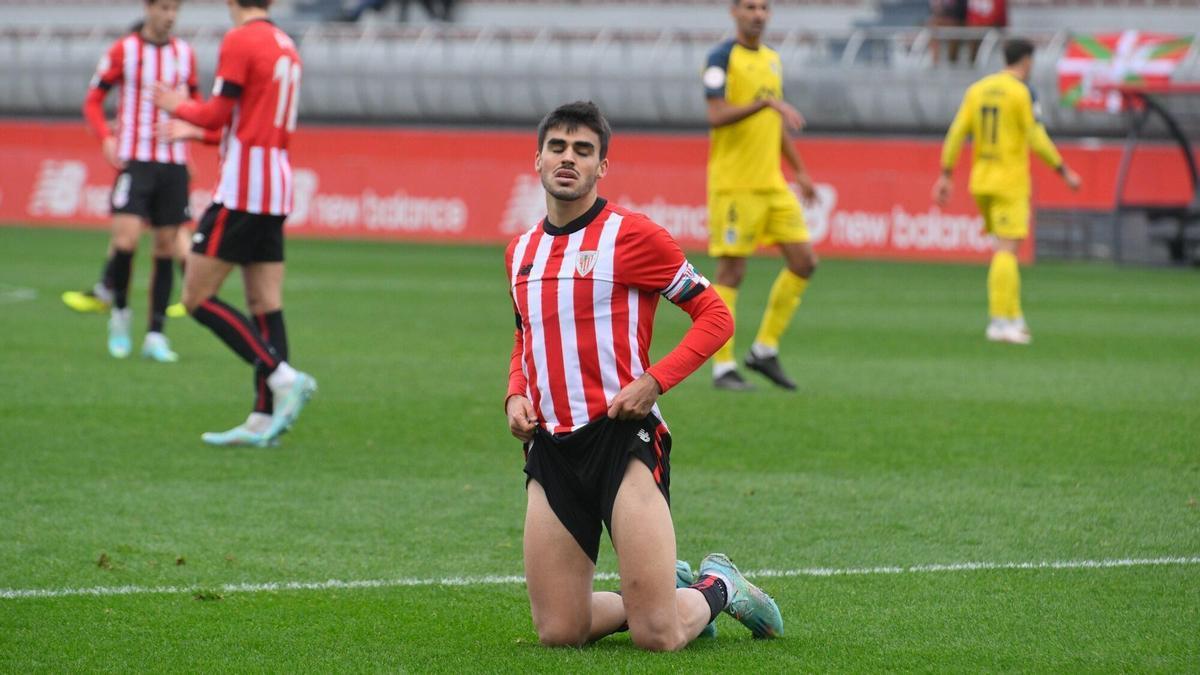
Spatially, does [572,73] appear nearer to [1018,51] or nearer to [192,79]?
[1018,51]

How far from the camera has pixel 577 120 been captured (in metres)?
4.92

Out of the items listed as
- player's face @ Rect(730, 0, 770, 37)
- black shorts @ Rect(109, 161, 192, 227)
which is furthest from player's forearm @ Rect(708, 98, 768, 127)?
black shorts @ Rect(109, 161, 192, 227)

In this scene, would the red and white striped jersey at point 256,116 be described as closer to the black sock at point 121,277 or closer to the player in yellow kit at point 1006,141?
the black sock at point 121,277

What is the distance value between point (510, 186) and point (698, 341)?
63.8 ft

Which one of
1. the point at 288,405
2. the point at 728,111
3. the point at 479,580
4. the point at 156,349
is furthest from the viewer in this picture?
the point at 156,349

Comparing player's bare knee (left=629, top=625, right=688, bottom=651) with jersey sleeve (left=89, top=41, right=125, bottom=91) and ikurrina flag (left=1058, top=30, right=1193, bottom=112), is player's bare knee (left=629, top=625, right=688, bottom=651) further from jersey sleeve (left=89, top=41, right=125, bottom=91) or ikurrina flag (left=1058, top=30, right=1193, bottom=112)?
ikurrina flag (left=1058, top=30, right=1193, bottom=112)

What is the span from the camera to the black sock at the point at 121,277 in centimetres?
1204

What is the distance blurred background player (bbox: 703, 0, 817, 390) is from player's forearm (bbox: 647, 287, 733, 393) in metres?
5.34

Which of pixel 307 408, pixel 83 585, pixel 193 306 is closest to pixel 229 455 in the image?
pixel 193 306

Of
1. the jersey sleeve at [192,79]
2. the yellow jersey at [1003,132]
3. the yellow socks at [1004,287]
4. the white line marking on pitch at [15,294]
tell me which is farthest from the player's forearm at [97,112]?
the yellow socks at [1004,287]

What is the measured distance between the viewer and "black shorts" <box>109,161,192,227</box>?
12102 millimetres

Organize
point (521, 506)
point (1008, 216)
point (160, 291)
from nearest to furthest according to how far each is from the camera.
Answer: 1. point (521, 506)
2. point (160, 291)
3. point (1008, 216)

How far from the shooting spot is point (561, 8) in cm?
3381

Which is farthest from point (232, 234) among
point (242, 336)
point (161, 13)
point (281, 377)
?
point (161, 13)
